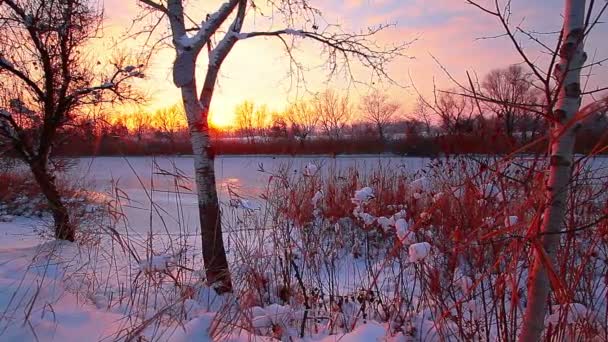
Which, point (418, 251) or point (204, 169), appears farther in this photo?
point (204, 169)

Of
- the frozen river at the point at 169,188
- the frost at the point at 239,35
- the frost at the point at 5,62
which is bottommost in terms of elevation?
the frozen river at the point at 169,188

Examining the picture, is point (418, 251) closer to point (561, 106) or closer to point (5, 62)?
point (561, 106)

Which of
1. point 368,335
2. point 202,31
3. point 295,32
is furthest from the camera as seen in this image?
point 295,32

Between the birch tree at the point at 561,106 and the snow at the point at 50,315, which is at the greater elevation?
the birch tree at the point at 561,106

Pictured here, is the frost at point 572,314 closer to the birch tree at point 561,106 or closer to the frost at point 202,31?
the birch tree at point 561,106

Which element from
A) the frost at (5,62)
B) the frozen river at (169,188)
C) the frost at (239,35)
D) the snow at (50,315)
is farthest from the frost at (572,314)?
the frost at (5,62)

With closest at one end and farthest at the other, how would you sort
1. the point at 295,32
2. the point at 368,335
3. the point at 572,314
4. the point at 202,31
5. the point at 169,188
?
1. the point at 572,314
2. the point at 368,335
3. the point at 202,31
4. the point at 295,32
5. the point at 169,188

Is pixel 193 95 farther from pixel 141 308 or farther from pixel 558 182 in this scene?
pixel 558 182

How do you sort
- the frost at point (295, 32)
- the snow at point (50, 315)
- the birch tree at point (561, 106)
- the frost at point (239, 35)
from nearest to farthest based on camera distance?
the birch tree at point (561, 106), the snow at point (50, 315), the frost at point (239, 35), the frost at point (295, 32)

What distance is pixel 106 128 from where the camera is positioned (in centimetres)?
855

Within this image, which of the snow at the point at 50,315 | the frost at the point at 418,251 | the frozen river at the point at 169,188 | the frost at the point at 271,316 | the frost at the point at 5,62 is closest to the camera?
the frost at the point at 418,251

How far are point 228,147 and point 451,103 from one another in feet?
104

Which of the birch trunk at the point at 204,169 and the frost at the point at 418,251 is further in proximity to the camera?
the birch trunk at the point at 204,169

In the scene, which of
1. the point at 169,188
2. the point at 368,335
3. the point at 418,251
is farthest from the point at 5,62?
the point at 169,188
